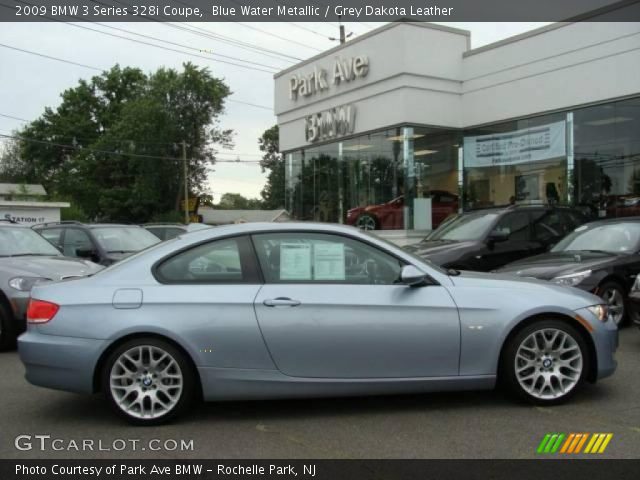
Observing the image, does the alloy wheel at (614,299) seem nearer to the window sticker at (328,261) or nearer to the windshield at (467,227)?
the windshield at (467,227)

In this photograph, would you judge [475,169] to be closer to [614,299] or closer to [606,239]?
[606,239]

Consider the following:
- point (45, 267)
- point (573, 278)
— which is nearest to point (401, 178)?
point (573, 278)

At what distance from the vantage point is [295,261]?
4.67m

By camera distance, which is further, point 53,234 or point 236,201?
point 236,201

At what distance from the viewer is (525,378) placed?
15.4ft

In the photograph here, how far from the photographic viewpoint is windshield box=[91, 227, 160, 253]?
36.9ft

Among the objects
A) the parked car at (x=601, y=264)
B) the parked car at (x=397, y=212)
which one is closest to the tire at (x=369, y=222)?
the parked car at (x=397, y=212)

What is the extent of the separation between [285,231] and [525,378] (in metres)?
2.15

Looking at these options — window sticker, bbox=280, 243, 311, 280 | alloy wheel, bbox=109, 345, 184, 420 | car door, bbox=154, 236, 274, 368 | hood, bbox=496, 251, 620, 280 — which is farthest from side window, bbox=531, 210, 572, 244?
alloy wheel, bbox=109, 345, 184, 420

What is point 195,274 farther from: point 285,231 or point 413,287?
point 413,287

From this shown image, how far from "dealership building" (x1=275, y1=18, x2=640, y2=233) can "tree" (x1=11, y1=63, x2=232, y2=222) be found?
115 feet

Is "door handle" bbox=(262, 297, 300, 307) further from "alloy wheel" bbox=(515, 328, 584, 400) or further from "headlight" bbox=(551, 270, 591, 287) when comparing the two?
"headlight" bbox=(551, 270, 591, 287)

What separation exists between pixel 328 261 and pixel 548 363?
1856mm

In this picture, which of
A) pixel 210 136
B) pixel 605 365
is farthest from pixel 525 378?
pixel 210 136
